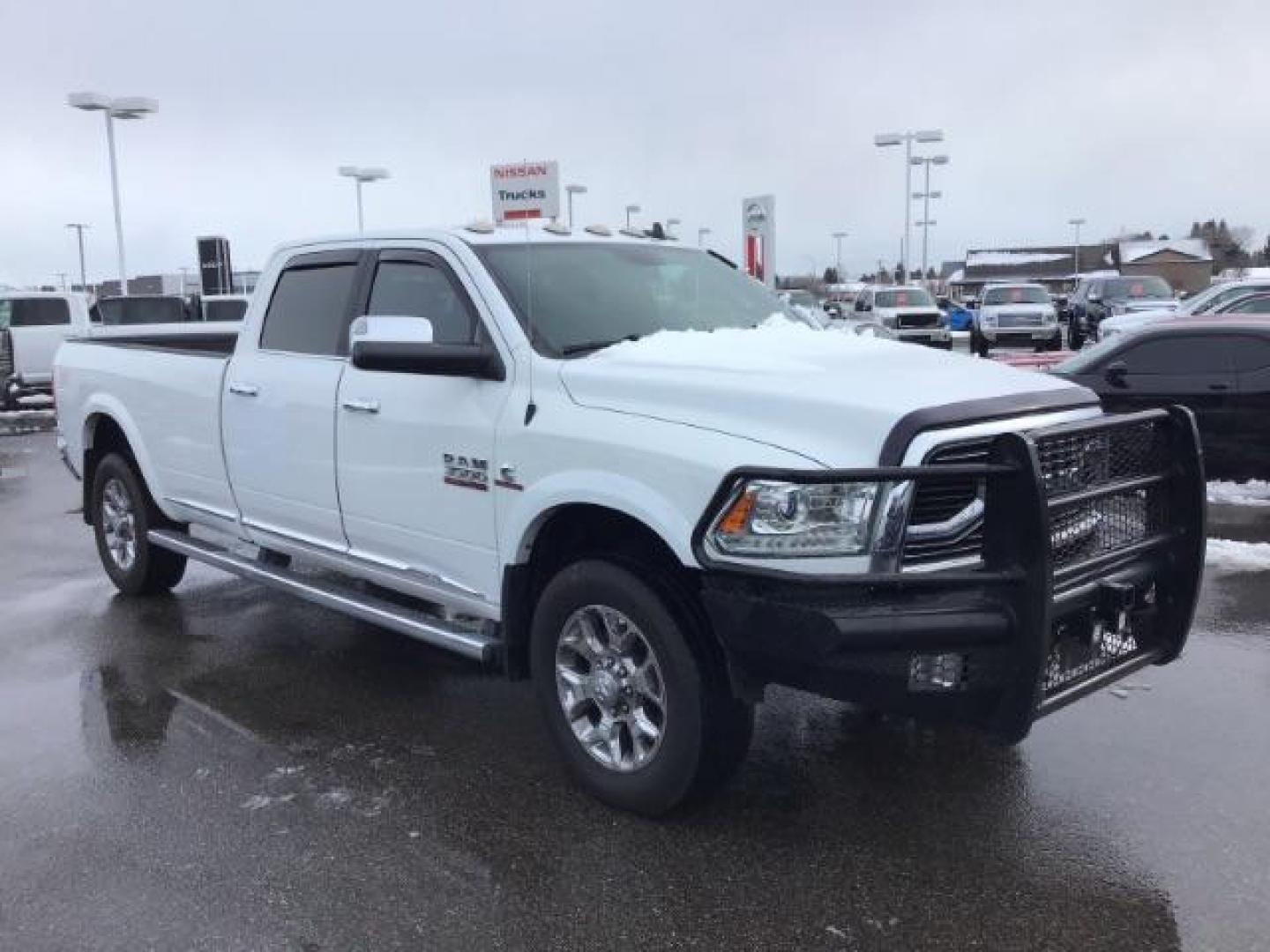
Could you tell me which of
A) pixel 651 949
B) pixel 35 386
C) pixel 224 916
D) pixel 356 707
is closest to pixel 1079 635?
pixel 651 949

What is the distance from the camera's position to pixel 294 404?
212 inches

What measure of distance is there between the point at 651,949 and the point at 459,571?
5.98 feet

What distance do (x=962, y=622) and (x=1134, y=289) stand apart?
2713 centimetres

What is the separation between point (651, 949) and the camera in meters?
3.30

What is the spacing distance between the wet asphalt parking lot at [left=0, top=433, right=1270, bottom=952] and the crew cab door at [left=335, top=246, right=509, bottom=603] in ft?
2.62

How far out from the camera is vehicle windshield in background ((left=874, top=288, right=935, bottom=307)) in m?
30.9

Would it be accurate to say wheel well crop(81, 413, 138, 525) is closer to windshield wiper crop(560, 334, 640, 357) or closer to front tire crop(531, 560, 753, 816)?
windshield wiper crop(560, 334, 640, 357)

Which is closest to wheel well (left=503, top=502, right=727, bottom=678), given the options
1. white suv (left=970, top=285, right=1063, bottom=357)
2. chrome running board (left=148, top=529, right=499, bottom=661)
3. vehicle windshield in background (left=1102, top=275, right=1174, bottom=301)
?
chrome running board (left=148, top=529, right=499, bottom=661)

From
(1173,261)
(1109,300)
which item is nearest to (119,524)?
(1109,300)

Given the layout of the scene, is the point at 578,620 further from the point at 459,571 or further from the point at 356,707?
the point at 356,707

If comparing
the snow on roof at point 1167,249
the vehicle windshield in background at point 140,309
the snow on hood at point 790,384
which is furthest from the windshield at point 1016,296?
the snow on roof at point 1167,249

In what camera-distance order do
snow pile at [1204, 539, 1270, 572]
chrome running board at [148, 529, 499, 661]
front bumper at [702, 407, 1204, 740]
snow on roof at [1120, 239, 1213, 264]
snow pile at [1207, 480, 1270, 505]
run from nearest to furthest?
front bumper at [702, 407, 1204, 740], chrome running board at [148, 529, 499, 661], snow pile at [1204, 539, 1270, 572], snow pile at [1207, 480, 1270, 505], snow on roof at [1120, 239, 1213, 264]

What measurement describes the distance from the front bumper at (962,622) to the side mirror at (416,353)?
1342 millimetres

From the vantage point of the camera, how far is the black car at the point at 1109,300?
26375 mm
